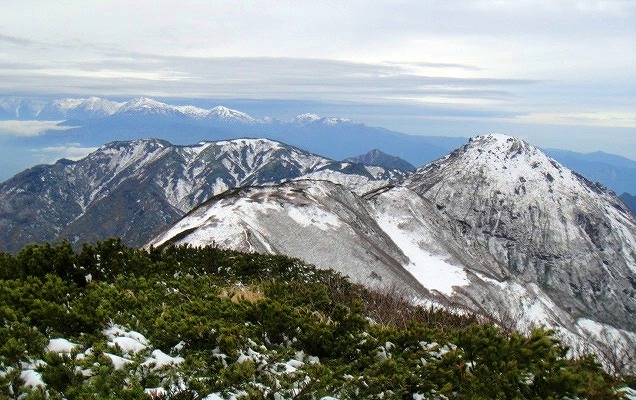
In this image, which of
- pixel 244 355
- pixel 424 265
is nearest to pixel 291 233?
pixel 424 265

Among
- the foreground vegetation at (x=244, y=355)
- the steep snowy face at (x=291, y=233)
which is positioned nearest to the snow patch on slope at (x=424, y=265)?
the steep snowy face at (x=291, y=233)

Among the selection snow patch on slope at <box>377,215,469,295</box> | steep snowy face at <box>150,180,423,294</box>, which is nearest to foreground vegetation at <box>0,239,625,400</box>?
steep snowy face at <box>150,180,423,294</box>

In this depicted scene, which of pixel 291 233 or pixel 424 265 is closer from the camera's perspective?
pixel 291 233

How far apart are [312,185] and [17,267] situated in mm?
87564

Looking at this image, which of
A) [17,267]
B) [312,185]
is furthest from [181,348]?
[312,185]

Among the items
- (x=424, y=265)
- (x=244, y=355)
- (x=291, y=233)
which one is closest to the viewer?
(x=244, y=355)

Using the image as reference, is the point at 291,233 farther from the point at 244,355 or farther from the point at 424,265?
the point at 244,355

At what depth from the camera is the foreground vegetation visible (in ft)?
23.9

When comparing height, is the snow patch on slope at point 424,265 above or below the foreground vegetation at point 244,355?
below

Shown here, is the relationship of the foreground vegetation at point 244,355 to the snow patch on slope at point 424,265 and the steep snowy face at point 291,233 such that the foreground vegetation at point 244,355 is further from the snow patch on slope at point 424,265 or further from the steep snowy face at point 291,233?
the snow patch on slope at point 424,265

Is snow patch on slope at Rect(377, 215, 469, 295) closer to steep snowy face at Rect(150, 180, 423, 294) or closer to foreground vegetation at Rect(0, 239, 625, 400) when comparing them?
steep snowy face at Rect(150, 180, 423, 294)

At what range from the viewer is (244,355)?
8.84 metres

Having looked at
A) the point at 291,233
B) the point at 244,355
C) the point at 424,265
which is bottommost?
the point at 424,265

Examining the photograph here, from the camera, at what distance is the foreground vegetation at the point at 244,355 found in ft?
23.9
